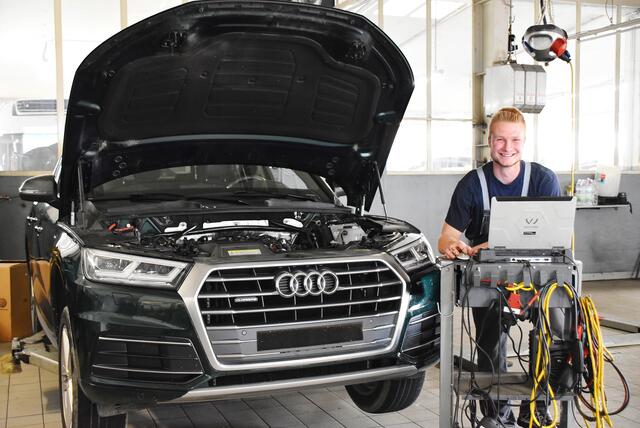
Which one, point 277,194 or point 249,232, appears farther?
point 277,194

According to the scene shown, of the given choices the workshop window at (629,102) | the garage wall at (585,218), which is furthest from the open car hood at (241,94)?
the workshop window at (629,102)

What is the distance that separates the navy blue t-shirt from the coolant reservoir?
252 inches

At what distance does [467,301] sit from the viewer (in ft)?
9.09

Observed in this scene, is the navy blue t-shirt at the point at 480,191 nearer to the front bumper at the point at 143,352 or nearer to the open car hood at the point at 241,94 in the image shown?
the open car hood at the point at 241,94

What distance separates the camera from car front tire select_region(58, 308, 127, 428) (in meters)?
2.74

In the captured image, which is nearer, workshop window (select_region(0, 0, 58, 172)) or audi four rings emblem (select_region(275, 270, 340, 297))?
audi four rings emblem (select_region(275, 270, 340, 297))

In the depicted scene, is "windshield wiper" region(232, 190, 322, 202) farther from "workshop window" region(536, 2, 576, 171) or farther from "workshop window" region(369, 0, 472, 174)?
"workshop window" region(536, 2, 576, 171)

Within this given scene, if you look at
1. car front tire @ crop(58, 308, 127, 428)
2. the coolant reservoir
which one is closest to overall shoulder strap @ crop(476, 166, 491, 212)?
car front tire @ crop(58, 308, 127, 428)

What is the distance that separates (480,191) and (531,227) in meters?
0.60

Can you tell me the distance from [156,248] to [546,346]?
1.59 metres

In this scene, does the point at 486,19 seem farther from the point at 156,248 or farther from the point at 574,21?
the point at 156,248

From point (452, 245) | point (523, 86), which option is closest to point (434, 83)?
point (523, 86)

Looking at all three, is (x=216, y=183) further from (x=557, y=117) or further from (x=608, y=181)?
(x=557, y=117)

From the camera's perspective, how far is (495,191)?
3.32 meters
